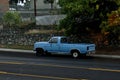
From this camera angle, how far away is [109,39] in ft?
105

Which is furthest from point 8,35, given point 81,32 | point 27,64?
point 27,64

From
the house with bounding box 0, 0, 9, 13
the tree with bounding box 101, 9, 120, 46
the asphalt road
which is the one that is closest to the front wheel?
the tree with bounding box 101, 9, 120, 46

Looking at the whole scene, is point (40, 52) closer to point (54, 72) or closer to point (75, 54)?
point (75, 54)

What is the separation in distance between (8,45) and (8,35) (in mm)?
1493

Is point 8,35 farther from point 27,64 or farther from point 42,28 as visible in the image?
point 27,64

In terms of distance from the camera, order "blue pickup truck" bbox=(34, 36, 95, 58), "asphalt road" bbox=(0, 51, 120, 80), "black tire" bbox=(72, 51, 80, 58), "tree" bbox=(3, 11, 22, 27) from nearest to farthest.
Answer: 1. "asphalt road" bbox=(0, 51, 120, 80)
2. "blue pickup truck" bbox=(34, 36, 95, 58)
3. "black tire" bbox=(72, 51, 80, 58)
4. "tree" bbox=(3, 11, 22, 27)

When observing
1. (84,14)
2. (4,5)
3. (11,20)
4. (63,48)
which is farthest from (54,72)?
(4,5)

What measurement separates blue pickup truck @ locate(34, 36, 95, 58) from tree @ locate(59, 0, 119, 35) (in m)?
2.74

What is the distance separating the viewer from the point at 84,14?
31.0 metres

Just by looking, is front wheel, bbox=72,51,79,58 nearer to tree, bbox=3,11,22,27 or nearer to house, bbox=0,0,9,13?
tree, bbox=3,11,22,27

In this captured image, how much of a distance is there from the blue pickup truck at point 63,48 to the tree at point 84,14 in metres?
2.74

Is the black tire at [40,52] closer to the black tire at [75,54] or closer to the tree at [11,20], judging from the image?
the black tire at [75,54]

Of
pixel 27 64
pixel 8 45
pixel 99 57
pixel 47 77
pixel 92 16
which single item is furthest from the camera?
pixel 8 45

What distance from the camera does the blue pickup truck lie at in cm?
2762
